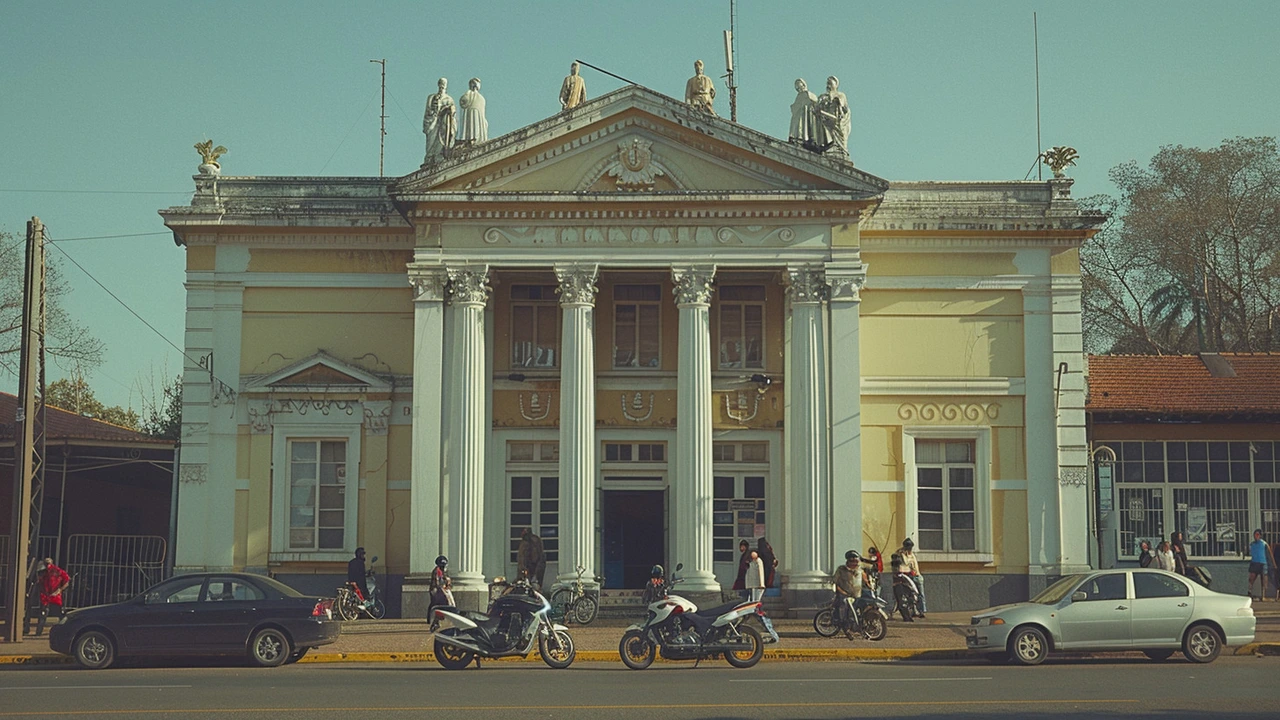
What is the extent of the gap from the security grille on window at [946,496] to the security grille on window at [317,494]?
38.7ft

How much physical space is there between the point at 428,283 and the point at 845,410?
27.7 feet

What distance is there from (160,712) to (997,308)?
19.8m

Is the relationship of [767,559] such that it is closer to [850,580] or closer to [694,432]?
[694,432]

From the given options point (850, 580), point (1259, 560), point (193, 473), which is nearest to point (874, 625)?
point (850, 580)

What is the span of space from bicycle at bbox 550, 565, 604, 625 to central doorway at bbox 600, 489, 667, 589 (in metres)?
2.59

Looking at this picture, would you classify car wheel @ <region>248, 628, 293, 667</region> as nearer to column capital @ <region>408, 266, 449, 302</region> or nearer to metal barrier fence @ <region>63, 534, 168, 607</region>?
column capital @ <region>408, 266, 449, 302</region>

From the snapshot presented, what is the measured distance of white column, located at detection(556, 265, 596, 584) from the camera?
27.0 m

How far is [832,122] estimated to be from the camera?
28047 mm

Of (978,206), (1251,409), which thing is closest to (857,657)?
(978,206)

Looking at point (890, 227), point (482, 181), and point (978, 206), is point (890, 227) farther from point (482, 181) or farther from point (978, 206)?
point (482, 181)

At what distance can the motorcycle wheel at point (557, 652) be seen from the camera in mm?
19594

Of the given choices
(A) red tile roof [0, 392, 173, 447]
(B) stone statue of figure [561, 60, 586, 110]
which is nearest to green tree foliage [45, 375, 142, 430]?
(A) red tile roof [0, 392, 173, 447]

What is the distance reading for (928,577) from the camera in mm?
28656

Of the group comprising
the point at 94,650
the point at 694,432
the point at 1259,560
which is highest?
the point at 694,432
